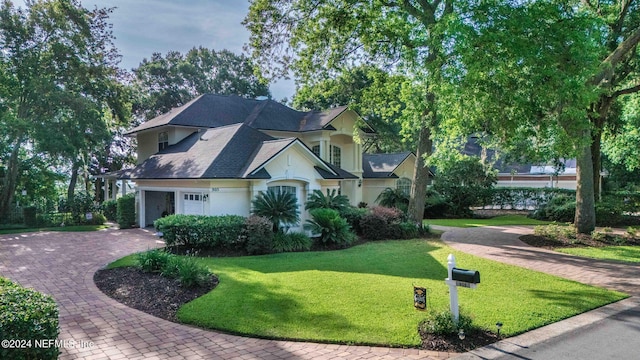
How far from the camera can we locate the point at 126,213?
850 inches

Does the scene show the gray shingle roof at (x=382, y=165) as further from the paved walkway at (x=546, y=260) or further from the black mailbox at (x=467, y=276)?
the black mailbox at (x=467, y=276)

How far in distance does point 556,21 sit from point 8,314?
1486 centimetres

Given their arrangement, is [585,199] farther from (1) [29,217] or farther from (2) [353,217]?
(1) [29,217]

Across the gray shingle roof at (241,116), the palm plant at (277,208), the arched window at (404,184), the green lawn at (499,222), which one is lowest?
the green lawn at (499,222)

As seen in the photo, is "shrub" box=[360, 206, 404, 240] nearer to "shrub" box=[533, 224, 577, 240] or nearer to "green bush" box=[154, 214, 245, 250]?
"shrub" box=[533, 224, 577, 240]

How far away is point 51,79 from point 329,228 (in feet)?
66.2

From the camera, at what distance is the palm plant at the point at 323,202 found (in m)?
17.2

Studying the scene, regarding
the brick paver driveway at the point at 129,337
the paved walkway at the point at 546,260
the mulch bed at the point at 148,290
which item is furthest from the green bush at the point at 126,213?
the paved walkway at the point at 546,260

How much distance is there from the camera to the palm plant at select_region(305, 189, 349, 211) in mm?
17156

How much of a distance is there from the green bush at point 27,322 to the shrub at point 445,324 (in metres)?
5.19

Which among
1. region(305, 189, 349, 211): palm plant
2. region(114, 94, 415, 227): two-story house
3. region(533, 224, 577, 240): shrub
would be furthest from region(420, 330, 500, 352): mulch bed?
region(533, 224, 577, 240): shrub

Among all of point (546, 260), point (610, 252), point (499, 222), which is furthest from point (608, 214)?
point (546, 260)

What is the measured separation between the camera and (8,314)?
14.2 ft

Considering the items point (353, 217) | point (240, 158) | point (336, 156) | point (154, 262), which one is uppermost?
point (336, 156)
